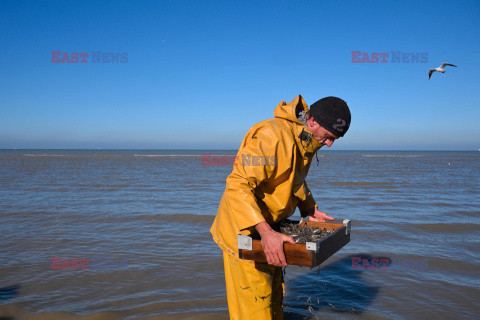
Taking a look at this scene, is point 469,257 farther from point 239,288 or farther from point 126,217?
point 126,217

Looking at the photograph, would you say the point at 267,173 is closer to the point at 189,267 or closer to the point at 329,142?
the point at 329,142

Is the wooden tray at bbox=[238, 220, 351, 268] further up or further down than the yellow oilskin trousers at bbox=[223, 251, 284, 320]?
further up

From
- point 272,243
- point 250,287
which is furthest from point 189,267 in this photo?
point 272,243

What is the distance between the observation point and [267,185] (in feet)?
7.67

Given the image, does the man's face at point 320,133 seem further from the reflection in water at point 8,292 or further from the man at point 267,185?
the reflection in water at point 8,292

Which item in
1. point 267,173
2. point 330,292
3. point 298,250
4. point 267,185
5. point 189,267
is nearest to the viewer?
point 298,250

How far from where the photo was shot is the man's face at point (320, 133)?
2.33 metres

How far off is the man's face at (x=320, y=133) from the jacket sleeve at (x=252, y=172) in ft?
1.04

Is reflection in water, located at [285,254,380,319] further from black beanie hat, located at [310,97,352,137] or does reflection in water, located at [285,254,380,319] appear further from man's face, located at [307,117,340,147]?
black beanie hat, located at [310,97,352,137]

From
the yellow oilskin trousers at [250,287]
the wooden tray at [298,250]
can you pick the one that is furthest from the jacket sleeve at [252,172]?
the yellow oilskin trousers at [250,287]

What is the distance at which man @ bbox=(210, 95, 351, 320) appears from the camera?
2125mm

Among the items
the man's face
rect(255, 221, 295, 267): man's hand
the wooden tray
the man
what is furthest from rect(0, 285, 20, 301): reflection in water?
the man's face

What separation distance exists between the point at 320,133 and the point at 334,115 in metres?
0.17

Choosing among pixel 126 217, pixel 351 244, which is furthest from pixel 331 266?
pixel 126 217
